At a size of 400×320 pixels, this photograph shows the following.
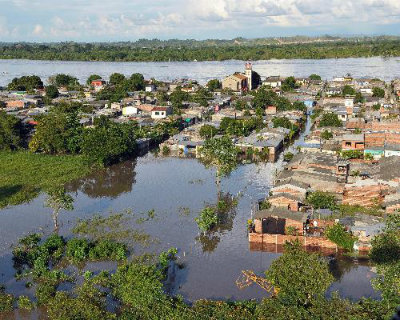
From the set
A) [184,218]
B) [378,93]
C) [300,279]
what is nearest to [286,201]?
[184,218]

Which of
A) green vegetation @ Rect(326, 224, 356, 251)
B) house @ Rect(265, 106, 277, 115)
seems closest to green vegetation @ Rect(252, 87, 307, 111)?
house @ Rect(265, 106, 277, 115)

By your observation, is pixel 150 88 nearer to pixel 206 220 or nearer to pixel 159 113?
pixel 159 113

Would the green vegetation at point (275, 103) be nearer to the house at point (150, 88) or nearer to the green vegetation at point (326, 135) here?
the green vegetation at point (326, 135)

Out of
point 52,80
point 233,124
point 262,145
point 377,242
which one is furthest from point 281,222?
point 52,80

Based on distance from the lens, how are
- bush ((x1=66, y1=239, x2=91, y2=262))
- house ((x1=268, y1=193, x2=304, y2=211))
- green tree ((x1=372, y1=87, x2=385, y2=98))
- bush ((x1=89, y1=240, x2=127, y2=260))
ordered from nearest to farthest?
bush ((x1=66, y1=239, x2=91, y2=262)) → bush ((x1=89, y1=240, x2=127, y2=260)) → house ((x1=268, y1=193, x2=304, y2=211)) → green tree ((x1=372, y1=87, x2=385, y2=98))

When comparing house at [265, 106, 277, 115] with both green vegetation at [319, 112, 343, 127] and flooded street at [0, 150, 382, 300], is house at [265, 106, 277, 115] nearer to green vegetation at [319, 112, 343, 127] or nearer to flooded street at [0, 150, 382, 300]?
green vegetation at [319, 112, 343, 127]

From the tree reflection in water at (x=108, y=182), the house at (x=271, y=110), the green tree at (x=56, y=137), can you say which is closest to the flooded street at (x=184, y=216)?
the tree reflection in water at (x=108, y=182)

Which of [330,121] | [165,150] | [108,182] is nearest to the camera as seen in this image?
[108,182]
